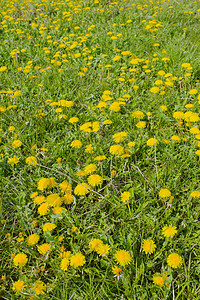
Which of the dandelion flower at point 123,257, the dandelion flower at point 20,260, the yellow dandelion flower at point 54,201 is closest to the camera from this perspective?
the dandelion flower at point 123,257

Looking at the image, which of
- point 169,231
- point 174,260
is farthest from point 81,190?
point 174,260

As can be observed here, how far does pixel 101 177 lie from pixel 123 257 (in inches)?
24.1

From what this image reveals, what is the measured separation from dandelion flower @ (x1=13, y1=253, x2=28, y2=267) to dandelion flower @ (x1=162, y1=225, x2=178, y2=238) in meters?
0.85

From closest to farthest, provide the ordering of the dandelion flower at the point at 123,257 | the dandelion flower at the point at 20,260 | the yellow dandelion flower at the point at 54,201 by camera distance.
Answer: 1. the dandelion flower at the point at 123,257
2. the dandelion flower at the point at 20,260
3. the yellow dandelion flower at the point at 54,201

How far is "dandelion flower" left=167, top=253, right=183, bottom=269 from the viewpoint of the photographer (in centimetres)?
145

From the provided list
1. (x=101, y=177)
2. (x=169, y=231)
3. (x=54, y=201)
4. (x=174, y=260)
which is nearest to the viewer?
(x=174, y=260)

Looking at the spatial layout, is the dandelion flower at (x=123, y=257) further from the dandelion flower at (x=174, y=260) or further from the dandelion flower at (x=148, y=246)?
the dandelion flower at (x=174, y=260)

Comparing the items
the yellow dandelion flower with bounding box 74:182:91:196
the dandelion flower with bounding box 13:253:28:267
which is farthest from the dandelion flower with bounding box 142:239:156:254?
the dandelion flower with bounding box 13:253:28:267

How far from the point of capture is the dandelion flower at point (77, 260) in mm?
1471

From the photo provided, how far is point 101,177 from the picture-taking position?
6.25ft

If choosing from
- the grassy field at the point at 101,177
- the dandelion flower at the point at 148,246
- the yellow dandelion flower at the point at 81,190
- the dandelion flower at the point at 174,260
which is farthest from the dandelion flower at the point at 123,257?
the yellow dandelion flower at the point at 81,190

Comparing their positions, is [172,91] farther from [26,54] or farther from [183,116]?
[26,54]

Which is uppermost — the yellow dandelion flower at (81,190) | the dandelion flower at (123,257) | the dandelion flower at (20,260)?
the yellow dandelion flower at (81,190)

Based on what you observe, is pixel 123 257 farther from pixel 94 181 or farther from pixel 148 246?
pixel 94 181
